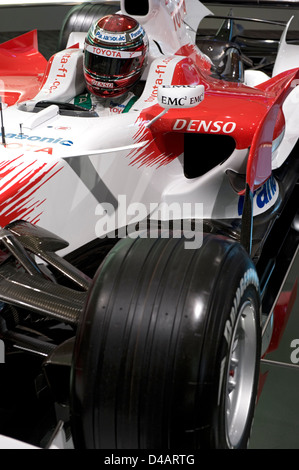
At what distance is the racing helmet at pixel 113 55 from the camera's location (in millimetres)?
3420

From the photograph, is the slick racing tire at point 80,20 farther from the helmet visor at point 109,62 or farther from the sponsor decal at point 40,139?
the sponsor decal at point 40,139

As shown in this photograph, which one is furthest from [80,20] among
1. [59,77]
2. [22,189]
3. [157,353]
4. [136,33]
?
[157,353]

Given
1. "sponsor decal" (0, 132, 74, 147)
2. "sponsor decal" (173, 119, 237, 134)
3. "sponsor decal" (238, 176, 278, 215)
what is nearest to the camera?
"sponsor decal" (0, 132, 74, 147)

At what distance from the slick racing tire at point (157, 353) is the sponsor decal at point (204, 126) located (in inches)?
63.1

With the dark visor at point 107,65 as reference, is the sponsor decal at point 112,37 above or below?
above

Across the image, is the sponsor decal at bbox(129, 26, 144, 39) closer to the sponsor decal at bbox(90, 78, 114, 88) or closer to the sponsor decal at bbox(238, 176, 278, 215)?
the sponsor decal at bbox(90, 78, 114, 88)

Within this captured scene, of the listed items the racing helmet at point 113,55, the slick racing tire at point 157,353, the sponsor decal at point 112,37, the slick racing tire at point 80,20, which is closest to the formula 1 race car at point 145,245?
the slick racing tire at point 157,353

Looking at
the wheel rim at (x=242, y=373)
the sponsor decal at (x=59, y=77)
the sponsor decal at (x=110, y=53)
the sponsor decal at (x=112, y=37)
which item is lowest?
the wheel rim at (x=242, y=373)

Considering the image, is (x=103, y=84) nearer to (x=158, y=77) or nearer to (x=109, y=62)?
(x=109, y=62)

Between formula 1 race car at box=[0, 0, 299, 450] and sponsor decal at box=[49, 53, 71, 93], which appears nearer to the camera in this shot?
formula 1 race car at box=[0, 0, 299, 450]

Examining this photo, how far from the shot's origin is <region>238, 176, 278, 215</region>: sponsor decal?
11.8 feet

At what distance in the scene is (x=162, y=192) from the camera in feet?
11.7

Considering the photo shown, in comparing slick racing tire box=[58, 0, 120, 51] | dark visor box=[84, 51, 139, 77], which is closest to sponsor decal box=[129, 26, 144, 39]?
dark visor box=[84, 51, 139, 77]

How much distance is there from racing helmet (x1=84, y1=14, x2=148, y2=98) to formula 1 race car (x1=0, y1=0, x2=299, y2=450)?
13 cm
